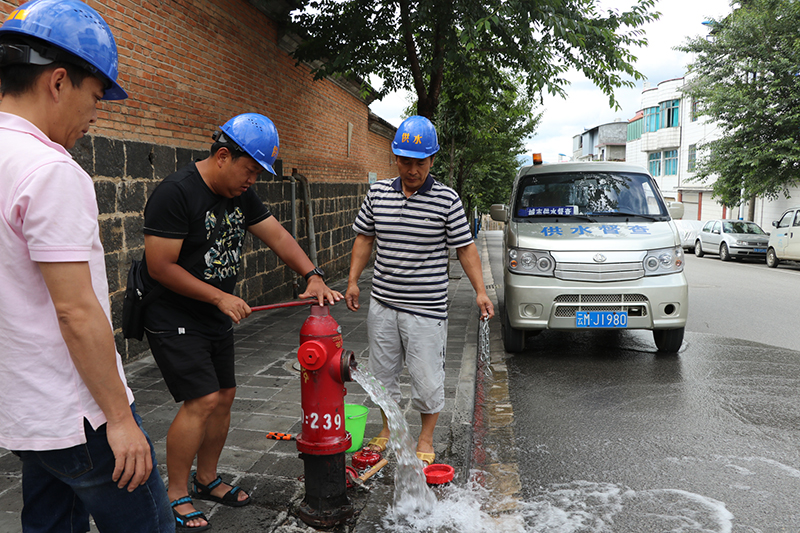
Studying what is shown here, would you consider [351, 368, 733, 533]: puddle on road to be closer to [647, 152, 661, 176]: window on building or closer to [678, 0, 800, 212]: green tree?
[678, 0, 800, 212]: green tree

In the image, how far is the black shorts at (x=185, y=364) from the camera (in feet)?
9.08

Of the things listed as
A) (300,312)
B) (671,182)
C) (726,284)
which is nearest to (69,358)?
(300,312)

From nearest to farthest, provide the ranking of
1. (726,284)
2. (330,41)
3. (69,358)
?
(69,358), (330,41), (726,284)

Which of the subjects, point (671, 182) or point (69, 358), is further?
point (671, 182)

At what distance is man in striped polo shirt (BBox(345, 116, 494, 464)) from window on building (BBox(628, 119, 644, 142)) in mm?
52291

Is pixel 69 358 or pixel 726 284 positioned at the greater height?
pixel 69 358

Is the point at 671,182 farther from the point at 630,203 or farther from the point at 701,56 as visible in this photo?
the point at 630,203

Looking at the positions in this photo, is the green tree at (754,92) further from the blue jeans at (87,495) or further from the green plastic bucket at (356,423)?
the blue jeans at (87,495)

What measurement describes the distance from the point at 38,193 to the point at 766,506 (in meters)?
3.78

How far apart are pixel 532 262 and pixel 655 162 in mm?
46047

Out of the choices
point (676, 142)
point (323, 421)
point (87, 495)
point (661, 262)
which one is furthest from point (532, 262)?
point (676, 142)

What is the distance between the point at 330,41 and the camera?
9633mm

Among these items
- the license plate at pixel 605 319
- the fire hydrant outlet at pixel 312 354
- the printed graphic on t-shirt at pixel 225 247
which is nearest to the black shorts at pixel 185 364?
the printed graphic on t-shirt at pixel 225 247

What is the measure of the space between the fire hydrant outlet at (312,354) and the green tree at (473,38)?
5.88m
